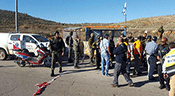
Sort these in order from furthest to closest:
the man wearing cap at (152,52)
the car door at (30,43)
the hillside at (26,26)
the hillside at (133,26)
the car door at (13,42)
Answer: the hillside at (26,26), the hillside at (133,26), the car door at (13,42), the car door at (30,43), the man wearing cap at (152,52)

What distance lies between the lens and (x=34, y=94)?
485 cm

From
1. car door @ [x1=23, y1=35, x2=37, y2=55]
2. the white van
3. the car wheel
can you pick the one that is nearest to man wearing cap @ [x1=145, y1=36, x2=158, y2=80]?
the white van

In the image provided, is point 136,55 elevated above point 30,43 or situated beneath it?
situated beneath

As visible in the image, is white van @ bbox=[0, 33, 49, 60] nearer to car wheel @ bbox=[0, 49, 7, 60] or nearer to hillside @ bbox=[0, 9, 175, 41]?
car wheel @ bbox=[0, 49, 7, 60]

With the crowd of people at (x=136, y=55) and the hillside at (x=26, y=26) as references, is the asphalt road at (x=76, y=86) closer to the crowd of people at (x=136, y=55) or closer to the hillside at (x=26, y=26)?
the crowd of people at (x=136, y=55)

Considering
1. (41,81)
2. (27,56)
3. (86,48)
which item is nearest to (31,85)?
(41,81)

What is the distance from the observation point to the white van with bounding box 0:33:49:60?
10.4 m

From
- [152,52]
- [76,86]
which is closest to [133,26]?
[152,52]

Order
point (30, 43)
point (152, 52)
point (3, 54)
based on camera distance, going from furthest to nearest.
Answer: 1. point (3, 54)
2. point (30, 43)
3. point (152, 52)

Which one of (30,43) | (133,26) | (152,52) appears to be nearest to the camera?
(152,52)

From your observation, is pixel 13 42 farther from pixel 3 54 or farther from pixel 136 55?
pixel 136 55

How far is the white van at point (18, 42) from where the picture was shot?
34.0 feet

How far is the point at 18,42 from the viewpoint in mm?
10562

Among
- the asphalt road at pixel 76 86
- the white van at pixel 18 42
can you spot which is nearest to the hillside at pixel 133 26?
the white van at pixel 18 42
